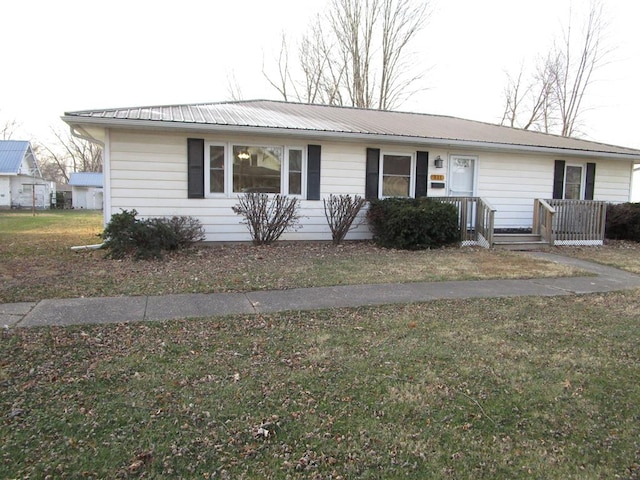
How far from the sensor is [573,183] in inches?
509

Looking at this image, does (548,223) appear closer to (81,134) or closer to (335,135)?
(335,135)

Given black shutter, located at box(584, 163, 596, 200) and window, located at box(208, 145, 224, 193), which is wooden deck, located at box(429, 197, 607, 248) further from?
window, located at box(208, 145, 224, 193)

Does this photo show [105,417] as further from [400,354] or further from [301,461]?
[400,354]

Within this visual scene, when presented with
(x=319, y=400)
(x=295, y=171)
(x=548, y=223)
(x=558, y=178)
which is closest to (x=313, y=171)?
(x=295, y=171)

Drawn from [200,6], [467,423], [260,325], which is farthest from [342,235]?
[200,6]

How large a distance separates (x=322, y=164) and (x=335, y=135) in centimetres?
Result: 84

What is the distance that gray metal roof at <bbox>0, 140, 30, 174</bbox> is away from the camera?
29.2 metres

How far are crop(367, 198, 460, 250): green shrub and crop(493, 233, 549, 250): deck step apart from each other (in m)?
1.03

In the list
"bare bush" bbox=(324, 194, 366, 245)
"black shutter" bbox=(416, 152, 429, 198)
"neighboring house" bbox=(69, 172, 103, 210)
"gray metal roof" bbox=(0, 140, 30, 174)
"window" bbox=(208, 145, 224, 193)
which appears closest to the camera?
"window" bbox=(208, 145, 224, 193)

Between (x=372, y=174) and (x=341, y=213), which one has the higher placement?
(x=372, y=174)

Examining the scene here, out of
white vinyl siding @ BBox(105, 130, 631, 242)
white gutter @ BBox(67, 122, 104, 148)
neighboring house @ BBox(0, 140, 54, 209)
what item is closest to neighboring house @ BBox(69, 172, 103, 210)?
neighboring house @ BBox(0, 140, 54, 209)

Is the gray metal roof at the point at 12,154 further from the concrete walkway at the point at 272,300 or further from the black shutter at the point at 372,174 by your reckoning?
the concrete walkway at the point at 272,300

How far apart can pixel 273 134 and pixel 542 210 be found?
7.15 m

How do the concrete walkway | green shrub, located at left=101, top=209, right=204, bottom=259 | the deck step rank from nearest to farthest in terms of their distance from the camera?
the concrete walkway, green shrub, located at left=101, top=209, right=204, bottom=259, the deck step
